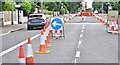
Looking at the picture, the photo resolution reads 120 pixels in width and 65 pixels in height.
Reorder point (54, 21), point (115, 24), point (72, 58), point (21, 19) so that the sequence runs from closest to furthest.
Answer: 1. point (72, 58)
2. point (54, 21)
3. point (115, 24)
4. point (21, 19)

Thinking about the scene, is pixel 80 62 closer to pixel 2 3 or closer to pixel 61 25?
pixel 61 25

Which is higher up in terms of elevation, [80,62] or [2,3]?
[2,3]

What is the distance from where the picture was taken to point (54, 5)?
3529 inches

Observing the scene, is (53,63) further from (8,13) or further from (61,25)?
(8,13)

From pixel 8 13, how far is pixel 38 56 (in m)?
24.1

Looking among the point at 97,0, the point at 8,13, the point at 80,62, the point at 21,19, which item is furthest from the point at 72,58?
the point at 97,0

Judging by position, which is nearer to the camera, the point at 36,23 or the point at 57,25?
the point at 57,25

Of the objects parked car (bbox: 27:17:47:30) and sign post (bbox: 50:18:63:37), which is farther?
parked car (bbox: 27:17:47:30)

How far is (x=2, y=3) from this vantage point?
3472 cm

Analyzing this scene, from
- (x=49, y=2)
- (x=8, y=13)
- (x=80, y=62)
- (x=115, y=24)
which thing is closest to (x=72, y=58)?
(x=80, y=62)

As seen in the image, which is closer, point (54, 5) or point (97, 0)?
point (54, 5)

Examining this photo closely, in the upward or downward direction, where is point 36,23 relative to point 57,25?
downward

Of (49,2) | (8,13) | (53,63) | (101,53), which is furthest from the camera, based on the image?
(49,2)

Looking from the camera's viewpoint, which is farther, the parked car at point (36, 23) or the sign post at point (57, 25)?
the parked car at point (36, 23)
